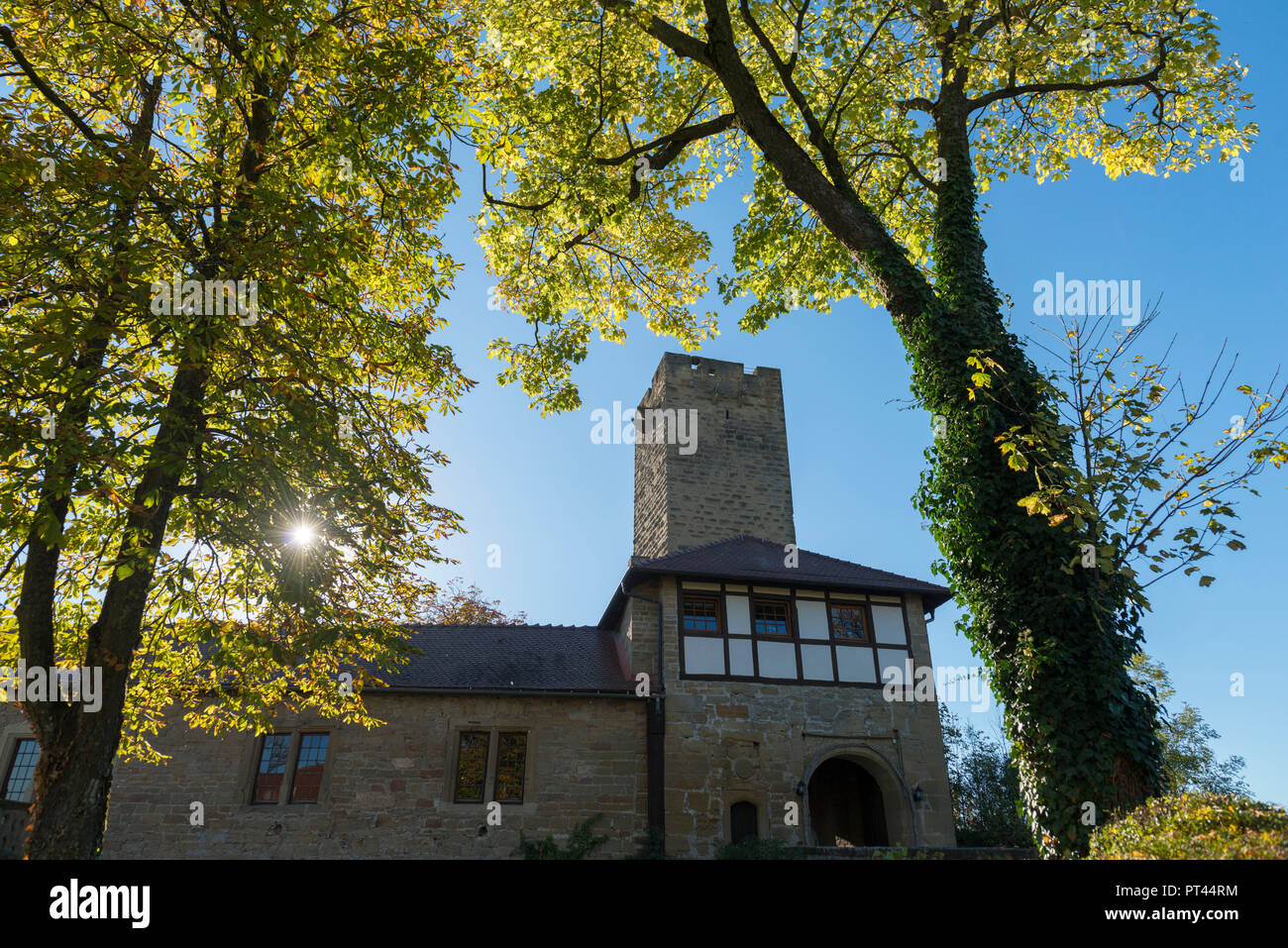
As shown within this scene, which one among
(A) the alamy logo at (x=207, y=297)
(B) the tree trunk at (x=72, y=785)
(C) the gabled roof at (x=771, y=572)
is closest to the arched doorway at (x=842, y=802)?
(C) the gabled roof at (x=771, y=572)

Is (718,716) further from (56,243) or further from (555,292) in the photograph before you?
(56,243)

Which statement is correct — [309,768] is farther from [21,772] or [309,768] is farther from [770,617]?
[770,617]

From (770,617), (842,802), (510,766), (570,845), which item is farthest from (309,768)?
(842,802)

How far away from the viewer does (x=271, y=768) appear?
12773 mm

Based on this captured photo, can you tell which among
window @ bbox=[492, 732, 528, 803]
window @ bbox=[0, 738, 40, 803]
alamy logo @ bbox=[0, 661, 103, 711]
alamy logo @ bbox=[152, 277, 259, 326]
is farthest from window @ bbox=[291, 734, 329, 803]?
alamy logo @ bbox=[152, 277, 259, 326]

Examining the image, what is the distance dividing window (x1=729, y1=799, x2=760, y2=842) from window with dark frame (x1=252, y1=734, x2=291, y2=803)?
7.56 metres

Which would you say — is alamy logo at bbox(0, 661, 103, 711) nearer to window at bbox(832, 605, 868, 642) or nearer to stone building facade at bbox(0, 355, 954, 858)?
stone building facade at bbox(0, 355, 954, 858)

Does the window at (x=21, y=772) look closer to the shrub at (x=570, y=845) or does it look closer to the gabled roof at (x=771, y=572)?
the shrub at (x=570, y=845)

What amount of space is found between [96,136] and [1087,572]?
331 inches

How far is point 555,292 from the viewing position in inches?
449

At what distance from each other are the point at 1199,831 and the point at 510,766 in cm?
1093

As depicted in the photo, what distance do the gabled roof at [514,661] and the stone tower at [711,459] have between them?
552 centimetres

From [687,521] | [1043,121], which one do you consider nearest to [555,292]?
[1043,121]

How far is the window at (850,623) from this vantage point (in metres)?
14.6
